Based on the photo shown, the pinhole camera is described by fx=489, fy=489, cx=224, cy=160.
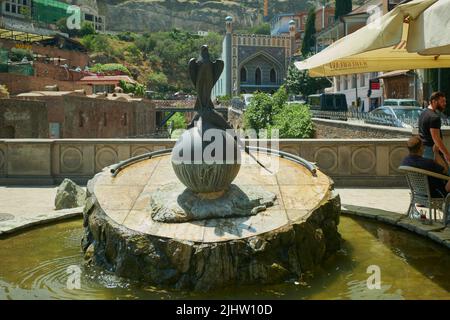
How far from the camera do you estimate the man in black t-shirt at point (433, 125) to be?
673 cm

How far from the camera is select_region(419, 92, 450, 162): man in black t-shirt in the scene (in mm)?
6729

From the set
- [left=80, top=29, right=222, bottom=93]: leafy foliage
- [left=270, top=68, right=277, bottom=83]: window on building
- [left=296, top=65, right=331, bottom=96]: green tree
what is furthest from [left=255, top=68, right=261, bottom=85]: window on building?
[left=80, top=29, right=222, bottom=93]: leafy foliage

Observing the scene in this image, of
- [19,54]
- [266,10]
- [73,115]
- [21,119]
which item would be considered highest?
[266,10]

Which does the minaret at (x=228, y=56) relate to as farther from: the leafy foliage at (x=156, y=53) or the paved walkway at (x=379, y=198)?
the paved walkway at (x=379, y=198)

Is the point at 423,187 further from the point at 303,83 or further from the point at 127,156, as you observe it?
the point at 303,83

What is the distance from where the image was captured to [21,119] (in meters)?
22.8

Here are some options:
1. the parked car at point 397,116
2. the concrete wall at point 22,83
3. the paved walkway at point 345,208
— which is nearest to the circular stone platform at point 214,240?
the paved walkway at point 345,208

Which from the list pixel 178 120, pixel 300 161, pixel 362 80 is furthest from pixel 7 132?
pixel 178 120

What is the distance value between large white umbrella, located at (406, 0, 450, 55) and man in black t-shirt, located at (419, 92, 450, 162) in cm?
218

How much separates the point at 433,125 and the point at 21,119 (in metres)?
20.2

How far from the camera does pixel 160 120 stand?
63.4m

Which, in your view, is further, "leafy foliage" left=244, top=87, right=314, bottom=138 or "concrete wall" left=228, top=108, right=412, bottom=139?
"leafy foliage" left=244, top=87, right=314, bottom=138

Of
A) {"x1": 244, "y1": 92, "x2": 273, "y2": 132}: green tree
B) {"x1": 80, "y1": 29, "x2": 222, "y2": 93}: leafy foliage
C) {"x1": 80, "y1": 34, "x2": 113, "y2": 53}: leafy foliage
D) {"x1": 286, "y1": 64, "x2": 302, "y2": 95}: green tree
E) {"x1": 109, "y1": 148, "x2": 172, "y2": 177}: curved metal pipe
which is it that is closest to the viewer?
{"x1": 109, "y1": 148, "x2": 172, "y2": 177}: curved metal pipe

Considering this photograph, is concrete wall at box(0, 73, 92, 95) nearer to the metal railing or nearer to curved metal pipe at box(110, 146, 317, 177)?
the metal railing
